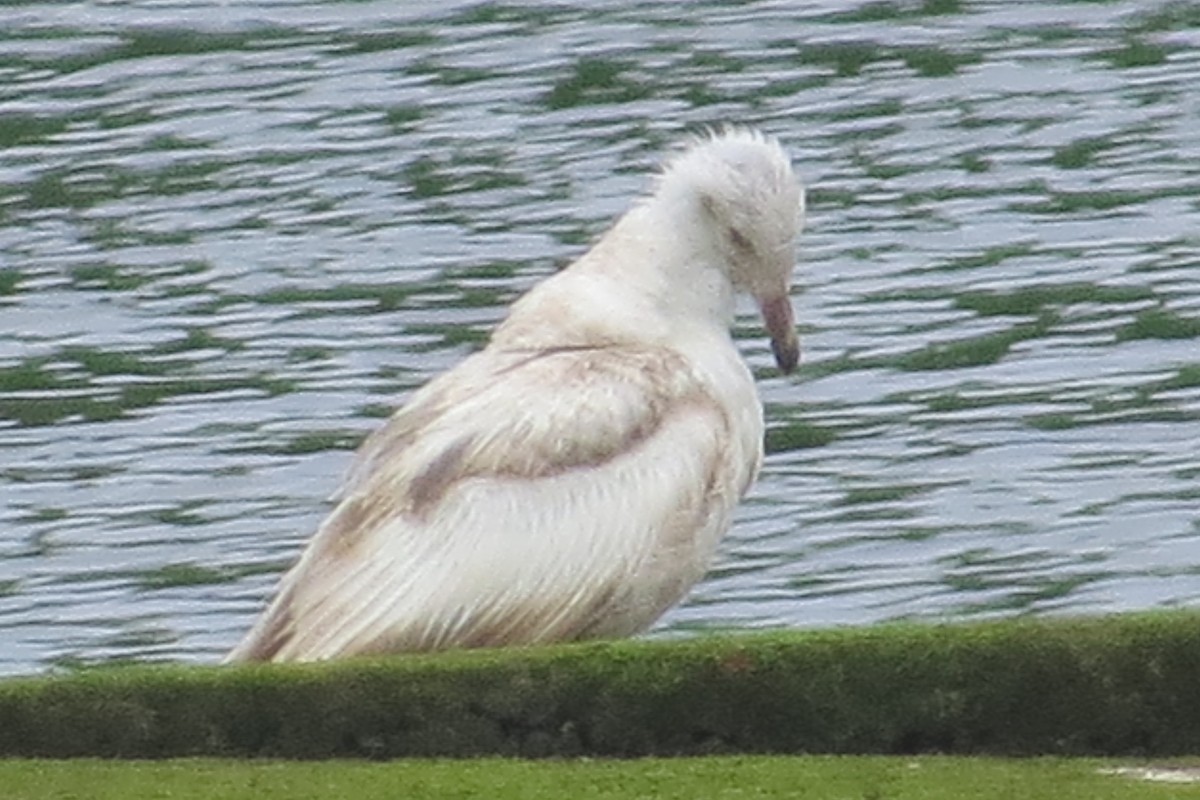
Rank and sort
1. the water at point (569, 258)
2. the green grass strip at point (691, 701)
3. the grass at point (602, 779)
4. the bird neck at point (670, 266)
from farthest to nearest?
the water at point (569, 258) → the bird neck at point (670, 266) → the green grass strip at point (691, 701) → the grass at point (602, 779)

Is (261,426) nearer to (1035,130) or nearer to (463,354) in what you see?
(463,354)

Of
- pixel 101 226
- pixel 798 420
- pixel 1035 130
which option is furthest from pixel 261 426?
pixel 1035 130

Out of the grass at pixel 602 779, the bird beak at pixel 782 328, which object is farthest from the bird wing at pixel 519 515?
the grass at pixel 602 779

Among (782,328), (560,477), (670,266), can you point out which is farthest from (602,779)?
(782,328)

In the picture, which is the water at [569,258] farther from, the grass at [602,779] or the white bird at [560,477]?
the grass at [602,779]

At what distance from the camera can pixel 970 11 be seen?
21.2 m

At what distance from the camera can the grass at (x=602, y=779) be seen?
6617 millimetres

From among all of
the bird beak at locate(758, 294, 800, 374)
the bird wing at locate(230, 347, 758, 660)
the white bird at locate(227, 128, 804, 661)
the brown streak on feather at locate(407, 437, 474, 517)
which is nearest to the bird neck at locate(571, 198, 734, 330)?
the white bird at locate(227, 128, 804, 661)

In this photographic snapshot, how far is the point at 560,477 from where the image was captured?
8.77m

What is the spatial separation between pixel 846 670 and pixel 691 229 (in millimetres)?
2642

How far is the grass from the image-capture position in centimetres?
662

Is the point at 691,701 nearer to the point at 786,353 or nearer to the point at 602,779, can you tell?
the point at 602,779

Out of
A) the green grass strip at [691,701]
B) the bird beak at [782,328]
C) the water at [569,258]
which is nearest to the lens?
the green grass strip at [691,701]

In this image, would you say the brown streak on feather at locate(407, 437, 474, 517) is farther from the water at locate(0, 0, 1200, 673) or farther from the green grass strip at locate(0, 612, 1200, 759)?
the water at locate(0, 0, 1200, 673)
